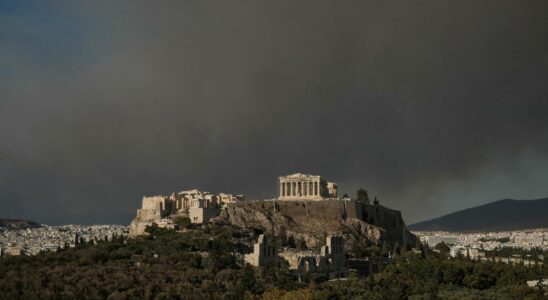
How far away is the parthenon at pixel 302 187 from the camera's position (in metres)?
97.1

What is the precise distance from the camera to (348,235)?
85062mm

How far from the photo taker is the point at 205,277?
62.0 meters

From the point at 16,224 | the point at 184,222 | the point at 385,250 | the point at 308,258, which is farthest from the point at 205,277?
the point at 16,224

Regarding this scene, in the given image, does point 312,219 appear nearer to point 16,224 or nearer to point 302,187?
point 302,187

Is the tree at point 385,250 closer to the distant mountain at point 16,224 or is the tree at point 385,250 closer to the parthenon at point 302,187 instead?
the parthenon at point 302,187

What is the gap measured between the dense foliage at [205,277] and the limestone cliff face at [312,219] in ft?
30.1

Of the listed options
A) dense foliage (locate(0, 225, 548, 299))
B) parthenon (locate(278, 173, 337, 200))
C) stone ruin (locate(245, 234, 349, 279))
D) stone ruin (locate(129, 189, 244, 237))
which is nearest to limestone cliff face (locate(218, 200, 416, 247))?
stone ruin (locate(129, 189, 244, 237))

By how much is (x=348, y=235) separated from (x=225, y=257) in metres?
22.4

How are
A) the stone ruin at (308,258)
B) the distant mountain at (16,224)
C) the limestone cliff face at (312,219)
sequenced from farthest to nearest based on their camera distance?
1. the distant mountain at (16,224)
2. the limestone cliff face at (312,219)
3. the stone ruin at (308,258)

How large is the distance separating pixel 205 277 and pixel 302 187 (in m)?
37.1

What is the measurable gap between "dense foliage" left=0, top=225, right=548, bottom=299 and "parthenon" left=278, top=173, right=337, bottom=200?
22.4 meters

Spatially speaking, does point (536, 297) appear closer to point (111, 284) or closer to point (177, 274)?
point (177, 274)

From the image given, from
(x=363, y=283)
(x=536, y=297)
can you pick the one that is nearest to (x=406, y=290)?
(x=363, y=283)

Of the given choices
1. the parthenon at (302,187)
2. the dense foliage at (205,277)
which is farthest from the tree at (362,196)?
the dense foliage at (205,277)
